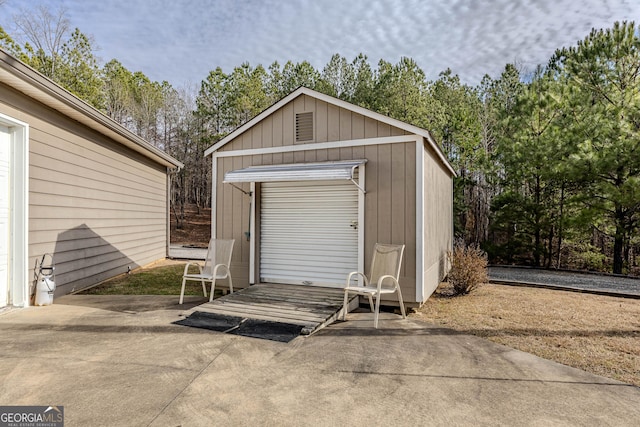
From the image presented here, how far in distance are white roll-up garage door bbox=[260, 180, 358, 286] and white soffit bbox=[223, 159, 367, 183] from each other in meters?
0.44

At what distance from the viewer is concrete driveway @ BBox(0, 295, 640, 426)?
2.34 metres

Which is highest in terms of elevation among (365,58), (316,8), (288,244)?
(365,58)

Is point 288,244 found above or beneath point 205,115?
beneath

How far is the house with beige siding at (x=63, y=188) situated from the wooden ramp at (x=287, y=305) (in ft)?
8.77

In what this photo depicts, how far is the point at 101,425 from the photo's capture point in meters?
2.18

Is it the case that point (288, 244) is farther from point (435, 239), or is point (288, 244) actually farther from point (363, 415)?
point (363, 415)

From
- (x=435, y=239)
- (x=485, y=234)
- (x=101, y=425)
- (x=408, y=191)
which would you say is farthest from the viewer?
(x=485, y=234)

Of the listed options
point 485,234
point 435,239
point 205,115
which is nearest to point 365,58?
point 205,115

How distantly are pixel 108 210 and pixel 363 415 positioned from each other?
23.5 feet

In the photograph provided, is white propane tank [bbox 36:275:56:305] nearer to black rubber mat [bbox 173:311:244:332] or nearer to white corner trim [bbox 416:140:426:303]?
black rubber mat [bbox 173:311:244:332]

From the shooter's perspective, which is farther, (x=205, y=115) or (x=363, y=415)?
(x=205, y=115)

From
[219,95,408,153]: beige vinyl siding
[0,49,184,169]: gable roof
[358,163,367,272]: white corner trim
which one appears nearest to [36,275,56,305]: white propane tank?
[0,49,184,169]: gable roof

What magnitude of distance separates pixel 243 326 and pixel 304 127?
10.7 ft

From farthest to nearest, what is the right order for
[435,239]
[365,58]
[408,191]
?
[365,58] → [435,239] → [408,191]
